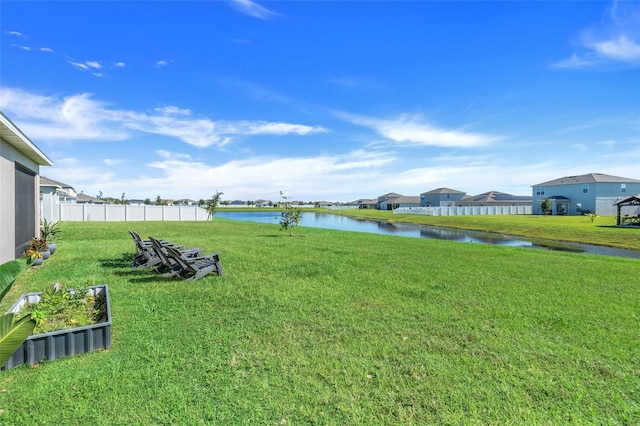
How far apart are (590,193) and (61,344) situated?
60.3m

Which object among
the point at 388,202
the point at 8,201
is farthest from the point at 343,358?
the point at 388,202

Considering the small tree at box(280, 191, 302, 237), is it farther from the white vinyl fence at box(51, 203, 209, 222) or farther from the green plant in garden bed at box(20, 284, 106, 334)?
the white vinyl fence at box(51, 203, 209, 222)

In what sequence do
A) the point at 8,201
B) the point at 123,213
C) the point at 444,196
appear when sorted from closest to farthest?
the point at 8,201
the point at 123,213
the point at 444,196

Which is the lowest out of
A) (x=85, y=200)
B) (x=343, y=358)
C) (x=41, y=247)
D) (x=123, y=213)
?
(x=343, y=358)

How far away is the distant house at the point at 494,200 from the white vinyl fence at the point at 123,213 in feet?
194

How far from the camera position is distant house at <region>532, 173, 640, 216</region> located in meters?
45.0

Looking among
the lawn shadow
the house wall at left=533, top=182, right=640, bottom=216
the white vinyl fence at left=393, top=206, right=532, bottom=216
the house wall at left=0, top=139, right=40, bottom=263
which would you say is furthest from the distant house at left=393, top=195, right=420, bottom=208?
the house wall at left=0, top=139, right=40, bottom=263

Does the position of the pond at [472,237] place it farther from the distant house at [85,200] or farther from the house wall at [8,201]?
the distant house at [85,200]

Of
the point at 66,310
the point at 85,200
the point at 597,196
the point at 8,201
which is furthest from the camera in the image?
the point at 85,200

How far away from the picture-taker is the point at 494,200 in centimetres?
7425

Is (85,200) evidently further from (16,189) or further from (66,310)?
(66,310)

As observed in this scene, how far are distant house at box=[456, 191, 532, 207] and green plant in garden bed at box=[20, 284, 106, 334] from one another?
247 ft

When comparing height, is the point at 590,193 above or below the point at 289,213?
→ above

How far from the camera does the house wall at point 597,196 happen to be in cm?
4488
